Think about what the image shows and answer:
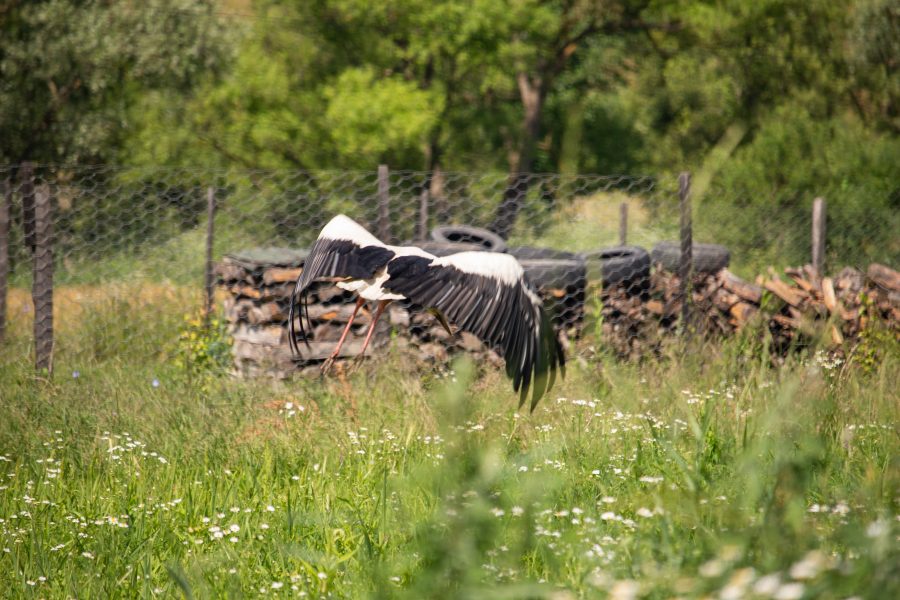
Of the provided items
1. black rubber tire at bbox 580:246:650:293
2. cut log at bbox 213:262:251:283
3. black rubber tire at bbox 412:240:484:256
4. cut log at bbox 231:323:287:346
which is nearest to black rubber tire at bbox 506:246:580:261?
black rubber tire at bbox 580:246:650:293

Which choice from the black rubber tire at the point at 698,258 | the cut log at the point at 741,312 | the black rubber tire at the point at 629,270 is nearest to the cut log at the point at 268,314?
the black rubber tire at the point at 629,270

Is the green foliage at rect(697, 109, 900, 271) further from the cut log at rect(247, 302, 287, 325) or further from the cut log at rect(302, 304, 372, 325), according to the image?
the cut log at rect(247, 302, 287, 325)

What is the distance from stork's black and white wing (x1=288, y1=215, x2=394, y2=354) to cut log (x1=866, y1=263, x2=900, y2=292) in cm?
426

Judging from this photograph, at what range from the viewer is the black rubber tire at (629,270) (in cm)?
733

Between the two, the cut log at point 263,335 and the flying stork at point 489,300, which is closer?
the flying stork at point 489,300

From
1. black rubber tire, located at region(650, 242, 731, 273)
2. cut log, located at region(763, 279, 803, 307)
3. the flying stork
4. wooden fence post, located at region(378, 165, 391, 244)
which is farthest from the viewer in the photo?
black rubber tire, located at region(650, 242, 731, 273)

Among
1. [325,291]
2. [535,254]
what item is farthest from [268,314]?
[535,254]

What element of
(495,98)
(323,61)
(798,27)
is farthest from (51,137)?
(798,27)

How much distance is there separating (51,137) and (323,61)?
9.73 m

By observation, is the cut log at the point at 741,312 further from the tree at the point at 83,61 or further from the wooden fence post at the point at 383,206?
the tree at the point at 83,61

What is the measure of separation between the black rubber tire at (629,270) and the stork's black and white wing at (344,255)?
2.83 metres

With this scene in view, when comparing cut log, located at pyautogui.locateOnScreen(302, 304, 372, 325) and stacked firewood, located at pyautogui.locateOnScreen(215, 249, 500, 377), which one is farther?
cut log, located at pyautogui.locateOnScreen(302, 304, 372, 325)

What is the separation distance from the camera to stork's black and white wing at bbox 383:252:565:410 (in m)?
4.11

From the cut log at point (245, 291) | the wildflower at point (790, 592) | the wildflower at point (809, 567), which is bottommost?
the cut log at point (245, 291)
